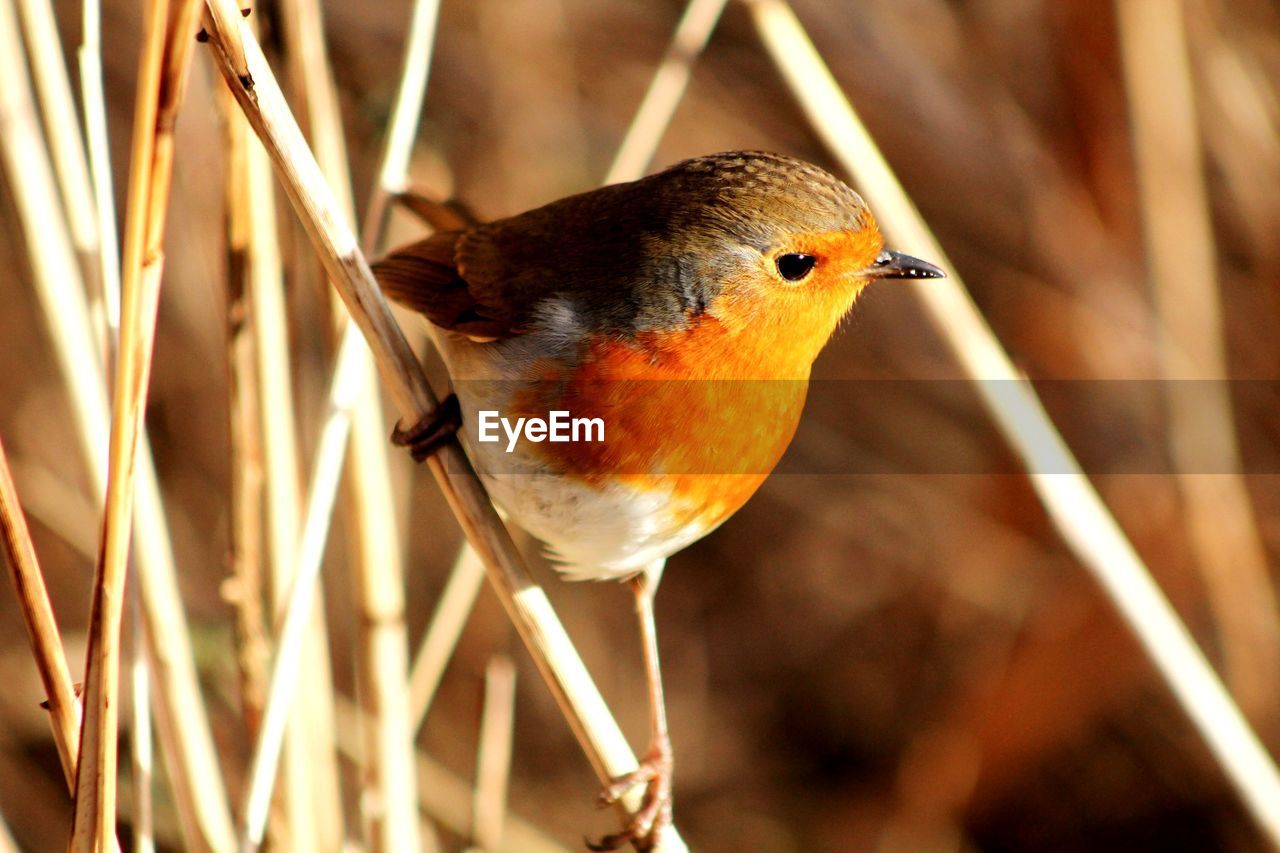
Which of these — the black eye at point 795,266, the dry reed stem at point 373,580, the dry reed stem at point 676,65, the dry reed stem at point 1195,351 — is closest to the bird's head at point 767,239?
the black eye at point 795,266

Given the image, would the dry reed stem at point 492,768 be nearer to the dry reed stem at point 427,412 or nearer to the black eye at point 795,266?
the dry reed stem at point 427,412

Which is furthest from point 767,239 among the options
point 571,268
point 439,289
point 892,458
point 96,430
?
point 892,458

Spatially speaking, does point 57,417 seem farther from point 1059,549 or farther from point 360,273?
point 1059,549

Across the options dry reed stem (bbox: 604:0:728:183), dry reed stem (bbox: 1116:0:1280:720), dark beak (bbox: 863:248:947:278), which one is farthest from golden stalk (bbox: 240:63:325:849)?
dry reed stem (bbox: 1116:0:1280:720)

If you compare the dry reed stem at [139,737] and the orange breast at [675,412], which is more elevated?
the orange breast at [675,412]

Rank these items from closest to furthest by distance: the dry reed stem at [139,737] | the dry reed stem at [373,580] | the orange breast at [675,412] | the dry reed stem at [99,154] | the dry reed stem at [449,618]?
the dry reed stem at [99,154], the dry reed stem at [139,737], the orange breast at [675,412], the dry reed stem at [373,580], the dry reed stem at [449,618]

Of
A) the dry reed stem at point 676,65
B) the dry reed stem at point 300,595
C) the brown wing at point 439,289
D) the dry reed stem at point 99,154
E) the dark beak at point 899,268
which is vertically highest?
the dry reed stem at point 676,65

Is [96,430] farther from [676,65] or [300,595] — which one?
[676,65]
